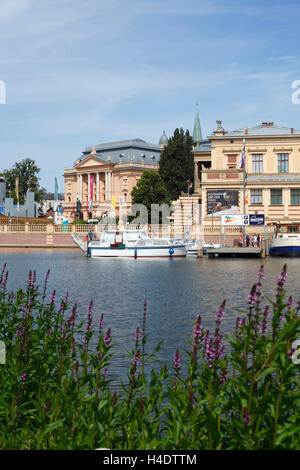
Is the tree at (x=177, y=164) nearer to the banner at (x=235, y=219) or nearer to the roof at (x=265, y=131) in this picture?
the roof at (x=265, y=131)

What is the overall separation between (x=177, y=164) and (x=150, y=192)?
16694 millimetres

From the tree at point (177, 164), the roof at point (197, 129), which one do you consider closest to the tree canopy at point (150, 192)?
the tree at point (177, 164)

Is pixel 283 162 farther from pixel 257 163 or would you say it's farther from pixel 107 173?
pixel 107 173

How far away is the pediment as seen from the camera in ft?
519

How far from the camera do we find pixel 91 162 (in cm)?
16088

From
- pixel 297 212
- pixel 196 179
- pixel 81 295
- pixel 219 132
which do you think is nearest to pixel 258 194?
pixel 297 212

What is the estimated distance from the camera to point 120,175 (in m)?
155

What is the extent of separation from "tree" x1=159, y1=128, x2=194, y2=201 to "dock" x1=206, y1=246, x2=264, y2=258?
4912cm

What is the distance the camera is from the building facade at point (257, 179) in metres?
81.4

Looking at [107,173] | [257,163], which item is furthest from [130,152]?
[257,163]

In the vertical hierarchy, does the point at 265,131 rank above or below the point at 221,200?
above

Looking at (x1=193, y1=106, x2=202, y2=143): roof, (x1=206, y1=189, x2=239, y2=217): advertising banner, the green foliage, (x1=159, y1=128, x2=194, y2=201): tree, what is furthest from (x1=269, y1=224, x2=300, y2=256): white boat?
(x1=193, y1=106, x2=202, y2=143): roof

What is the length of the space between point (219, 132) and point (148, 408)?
8480 centimetres
